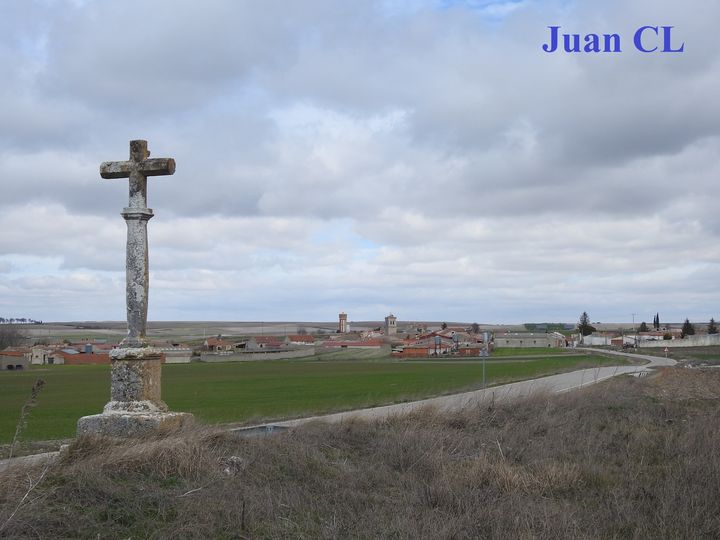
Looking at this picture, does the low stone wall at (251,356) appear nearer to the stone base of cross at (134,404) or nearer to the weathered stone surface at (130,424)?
the stone base of cross at (134,404)

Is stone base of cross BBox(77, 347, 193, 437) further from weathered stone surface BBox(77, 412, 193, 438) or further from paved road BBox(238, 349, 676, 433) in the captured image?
paved road BBox(238, 349, 676, 433)

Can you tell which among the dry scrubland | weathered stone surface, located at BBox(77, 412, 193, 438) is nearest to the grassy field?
the dry scrubland

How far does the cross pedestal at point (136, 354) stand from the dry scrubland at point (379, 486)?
1102mm

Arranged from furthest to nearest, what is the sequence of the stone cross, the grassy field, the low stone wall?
the low stone wall → the grassy field → the stone cross

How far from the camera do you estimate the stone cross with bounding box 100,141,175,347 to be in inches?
427

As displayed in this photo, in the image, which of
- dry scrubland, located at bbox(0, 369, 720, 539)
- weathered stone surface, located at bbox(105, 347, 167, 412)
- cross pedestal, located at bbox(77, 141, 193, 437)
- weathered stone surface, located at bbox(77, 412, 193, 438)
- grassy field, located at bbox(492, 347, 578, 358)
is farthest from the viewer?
grassy field, located at bbox(492, 347, 578, 358)

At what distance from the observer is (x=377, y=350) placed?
113875 mm

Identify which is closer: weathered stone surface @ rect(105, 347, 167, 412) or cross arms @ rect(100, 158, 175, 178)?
weathered stone surface @ rect(105, 347, 167, 412)

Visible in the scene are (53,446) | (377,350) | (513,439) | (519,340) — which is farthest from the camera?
(519,340)

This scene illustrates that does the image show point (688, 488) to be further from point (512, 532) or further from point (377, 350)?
point (377, 350)

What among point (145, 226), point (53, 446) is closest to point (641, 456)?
point (145, 226)

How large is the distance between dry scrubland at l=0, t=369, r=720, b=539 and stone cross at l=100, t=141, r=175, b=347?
2.16 meters

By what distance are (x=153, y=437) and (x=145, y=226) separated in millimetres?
3207

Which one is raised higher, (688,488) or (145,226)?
(145,226)
